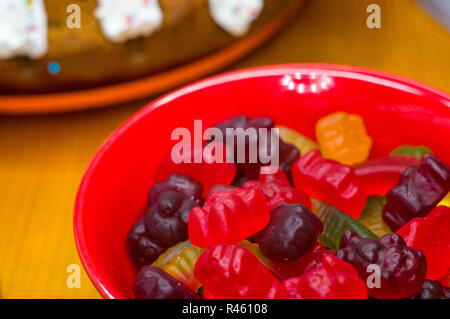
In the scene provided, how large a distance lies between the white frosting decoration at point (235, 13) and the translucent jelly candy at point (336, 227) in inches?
15.5

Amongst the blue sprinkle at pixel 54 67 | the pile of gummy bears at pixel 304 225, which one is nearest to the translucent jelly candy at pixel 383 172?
the pile of gummy bears at pixel 304 225

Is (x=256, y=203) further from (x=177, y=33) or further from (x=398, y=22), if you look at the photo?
(x=398, y=22)

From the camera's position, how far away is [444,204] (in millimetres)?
476

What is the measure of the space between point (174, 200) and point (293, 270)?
0.13m

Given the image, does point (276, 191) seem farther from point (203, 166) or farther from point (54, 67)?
point (54, 67)

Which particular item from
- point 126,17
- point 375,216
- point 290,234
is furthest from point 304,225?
point 126,17

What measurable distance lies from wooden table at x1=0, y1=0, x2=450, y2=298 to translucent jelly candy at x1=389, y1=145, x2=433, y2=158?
29 centimetres

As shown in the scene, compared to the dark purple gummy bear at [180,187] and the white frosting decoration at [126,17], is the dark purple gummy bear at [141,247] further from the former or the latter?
the white frosting decoration at [126,17]

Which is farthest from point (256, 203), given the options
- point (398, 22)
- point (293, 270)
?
point (398, 22)

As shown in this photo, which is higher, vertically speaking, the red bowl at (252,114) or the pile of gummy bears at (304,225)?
the red bowl at (252,114)

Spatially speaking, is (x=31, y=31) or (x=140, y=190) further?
(x=31, y=31)

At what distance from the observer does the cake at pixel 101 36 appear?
712mm

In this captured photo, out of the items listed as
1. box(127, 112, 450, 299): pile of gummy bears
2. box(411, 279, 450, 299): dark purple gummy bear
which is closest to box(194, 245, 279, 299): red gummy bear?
box(127, 112, 450, 299): pile of gummy bears

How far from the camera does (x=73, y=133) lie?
79cm
